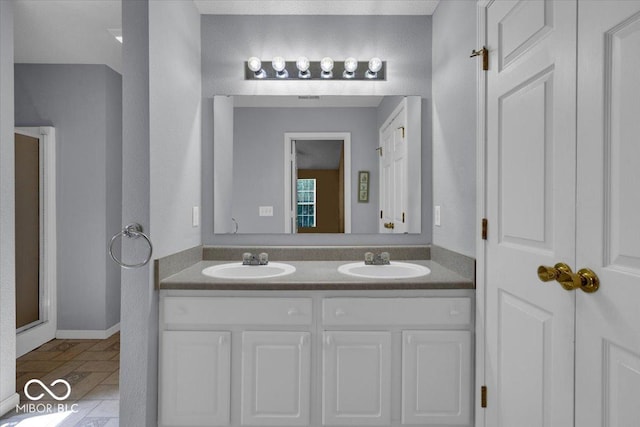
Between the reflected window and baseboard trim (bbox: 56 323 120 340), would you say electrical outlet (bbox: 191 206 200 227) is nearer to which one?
the reflected window

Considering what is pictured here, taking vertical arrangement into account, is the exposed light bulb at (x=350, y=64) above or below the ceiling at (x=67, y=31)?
below

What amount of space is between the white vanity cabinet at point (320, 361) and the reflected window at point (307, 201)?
71 centimetres

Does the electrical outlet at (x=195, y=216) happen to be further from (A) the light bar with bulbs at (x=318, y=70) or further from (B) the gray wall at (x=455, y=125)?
(B) the gray wall at (x=455, y=125)

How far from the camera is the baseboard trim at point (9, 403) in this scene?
2.21m

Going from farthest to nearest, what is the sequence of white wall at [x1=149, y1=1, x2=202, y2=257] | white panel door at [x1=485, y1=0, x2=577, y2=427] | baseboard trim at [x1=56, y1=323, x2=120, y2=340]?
baseboard trim at [x1=56, y1=323, x2=120, y2=340] < white wall at [x1=149, y1=1, x2=202, y2=257] < white panel door at [x1=485, y1=0, x2=577, y2=427]

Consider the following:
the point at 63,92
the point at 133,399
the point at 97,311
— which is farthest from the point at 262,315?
the point at 63,92

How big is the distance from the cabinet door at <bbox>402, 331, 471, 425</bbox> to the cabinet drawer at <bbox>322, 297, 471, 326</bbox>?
2.4 inches

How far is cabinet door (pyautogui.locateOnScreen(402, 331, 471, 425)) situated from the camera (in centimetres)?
178

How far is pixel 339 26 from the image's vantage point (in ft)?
7.86

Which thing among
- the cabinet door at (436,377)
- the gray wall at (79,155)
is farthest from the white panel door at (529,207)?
the gray wall at (79,155)

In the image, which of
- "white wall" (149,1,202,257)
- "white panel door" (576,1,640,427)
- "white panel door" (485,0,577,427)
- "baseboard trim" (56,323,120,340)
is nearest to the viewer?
"white panel door" (576,1,640,427)
